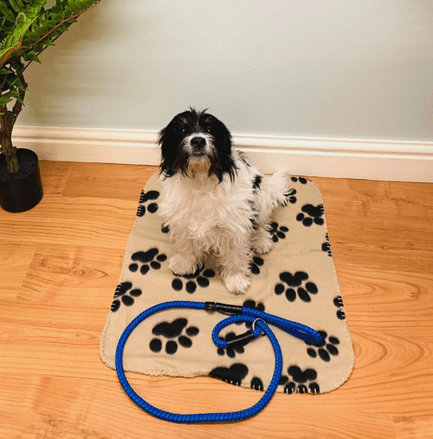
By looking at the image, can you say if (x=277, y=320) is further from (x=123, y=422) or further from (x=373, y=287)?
(x=123, y=422)

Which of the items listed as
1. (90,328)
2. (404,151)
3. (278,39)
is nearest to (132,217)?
(90,328)

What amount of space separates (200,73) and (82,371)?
126cm

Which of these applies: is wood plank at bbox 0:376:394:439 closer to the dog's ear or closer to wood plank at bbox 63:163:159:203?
the dog's ear

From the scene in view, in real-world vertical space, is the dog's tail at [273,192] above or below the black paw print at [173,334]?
above

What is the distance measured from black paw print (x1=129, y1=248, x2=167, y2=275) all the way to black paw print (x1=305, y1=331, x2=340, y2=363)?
677mm

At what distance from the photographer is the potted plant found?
1473 mm

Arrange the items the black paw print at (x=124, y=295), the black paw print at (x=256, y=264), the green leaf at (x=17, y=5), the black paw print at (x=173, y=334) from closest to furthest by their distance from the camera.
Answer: the green leaf at (x=17, y=5) → the black paw print at (x=173, y=334) → the black paw print at (x=124, y=295) → the black paw print at (x=256, y=264)

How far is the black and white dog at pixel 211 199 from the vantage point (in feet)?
4.53

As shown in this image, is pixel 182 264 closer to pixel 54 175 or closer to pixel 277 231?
pixel 277 231

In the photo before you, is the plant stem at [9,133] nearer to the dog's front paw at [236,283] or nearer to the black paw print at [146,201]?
the black paw print at [146,201]

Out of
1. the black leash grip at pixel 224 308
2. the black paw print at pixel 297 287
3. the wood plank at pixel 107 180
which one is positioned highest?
the wood plank at pixel 107 180

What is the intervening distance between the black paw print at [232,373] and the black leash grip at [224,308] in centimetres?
19

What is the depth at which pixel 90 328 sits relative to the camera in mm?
1658

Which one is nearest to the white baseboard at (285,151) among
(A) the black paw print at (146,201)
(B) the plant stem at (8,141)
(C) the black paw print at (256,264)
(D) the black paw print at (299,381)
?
(A) the black paw print at (146,201)
